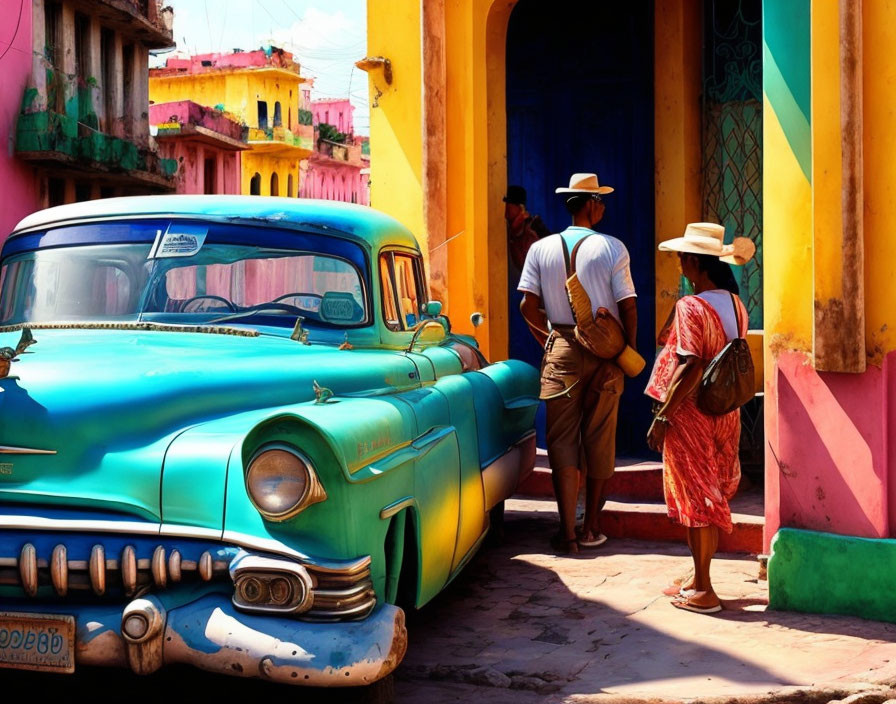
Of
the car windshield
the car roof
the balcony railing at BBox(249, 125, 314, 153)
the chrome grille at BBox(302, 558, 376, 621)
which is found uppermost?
the balcony railing at BBox(249, 125, 314, 153)

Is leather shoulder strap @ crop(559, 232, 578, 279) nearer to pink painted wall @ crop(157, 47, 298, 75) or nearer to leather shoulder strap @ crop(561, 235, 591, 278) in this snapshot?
leather shoulder strap @ crop(561, 235, 591, 278)

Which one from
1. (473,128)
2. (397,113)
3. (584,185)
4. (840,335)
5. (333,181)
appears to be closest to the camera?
(840,335)

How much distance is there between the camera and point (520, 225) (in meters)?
8.37

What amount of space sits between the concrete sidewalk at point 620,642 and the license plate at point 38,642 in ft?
4.11

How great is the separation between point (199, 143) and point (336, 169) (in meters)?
17.8

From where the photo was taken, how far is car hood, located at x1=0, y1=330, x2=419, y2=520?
11.2 feet

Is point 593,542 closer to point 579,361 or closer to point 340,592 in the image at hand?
point 579,361

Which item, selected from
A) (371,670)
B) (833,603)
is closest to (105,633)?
(371,670)

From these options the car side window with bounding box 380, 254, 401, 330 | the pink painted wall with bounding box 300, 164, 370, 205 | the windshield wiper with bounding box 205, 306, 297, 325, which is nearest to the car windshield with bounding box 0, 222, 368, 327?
the windshield wiper with bounding box 205, 306, 297, 325

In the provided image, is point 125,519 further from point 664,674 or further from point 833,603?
point 833,603

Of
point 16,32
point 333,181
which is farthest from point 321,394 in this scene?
point 333,181

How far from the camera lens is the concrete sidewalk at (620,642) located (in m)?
4.12

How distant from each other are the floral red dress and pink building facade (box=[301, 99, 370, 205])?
4535 cm

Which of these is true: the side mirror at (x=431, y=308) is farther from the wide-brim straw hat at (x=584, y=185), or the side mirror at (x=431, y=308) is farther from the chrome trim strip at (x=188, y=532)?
the chrome trim strip at (x=188, y=532)
